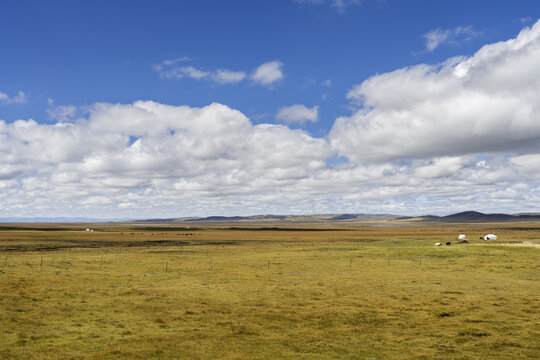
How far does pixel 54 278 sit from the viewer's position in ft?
138

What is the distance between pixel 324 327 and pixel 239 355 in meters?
7.65

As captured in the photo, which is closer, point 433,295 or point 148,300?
point 148,300

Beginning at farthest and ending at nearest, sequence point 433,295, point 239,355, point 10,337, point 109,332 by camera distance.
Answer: point 433,295 → point 109,332 → point 10,337 → point 239,355

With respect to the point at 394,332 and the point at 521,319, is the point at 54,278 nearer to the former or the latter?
the point at 394,332

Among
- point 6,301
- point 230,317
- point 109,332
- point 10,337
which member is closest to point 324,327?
point 230,317

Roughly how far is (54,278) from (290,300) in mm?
26271

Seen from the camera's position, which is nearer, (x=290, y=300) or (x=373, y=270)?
(x=290, y=300)

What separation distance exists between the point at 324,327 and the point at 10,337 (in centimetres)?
1827

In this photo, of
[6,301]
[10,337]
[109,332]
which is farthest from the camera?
[6,301]

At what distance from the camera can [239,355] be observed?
65.0ft

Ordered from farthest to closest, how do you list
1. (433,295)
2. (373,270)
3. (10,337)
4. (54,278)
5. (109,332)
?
(373,270), (54,278), (433,295), (109,332), (10,337)

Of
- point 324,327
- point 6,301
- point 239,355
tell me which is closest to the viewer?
point 239,355

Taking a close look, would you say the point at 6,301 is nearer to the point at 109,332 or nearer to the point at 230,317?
the point at 109,332

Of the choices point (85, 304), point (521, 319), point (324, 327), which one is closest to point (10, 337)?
point (85, 304)
